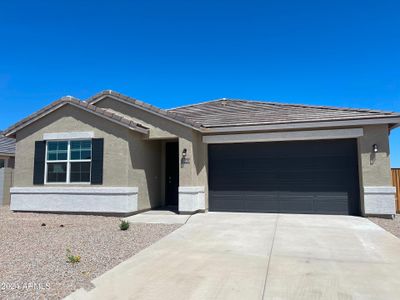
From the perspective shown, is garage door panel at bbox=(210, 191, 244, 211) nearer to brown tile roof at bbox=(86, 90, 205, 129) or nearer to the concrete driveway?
brown tile roof at bbox=(86, 90, 205, 129)

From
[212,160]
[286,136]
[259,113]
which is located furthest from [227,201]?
[259,113]

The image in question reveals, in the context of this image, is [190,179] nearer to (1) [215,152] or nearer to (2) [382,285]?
(1) [215,152]

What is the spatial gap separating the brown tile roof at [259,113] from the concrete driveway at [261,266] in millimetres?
4341

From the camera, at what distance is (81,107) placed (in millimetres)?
11938

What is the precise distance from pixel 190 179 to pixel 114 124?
3.48m

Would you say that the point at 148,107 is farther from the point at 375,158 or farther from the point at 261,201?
the point at 375,158

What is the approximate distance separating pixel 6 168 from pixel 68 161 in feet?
21.1

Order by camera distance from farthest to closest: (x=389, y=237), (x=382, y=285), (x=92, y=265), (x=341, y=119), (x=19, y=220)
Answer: (x=341, y=119), (x=19, y=220), (x=389, y=237), (x=92, y=265), (x=382, y=285)

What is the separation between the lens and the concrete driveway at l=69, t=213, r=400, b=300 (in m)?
4.44

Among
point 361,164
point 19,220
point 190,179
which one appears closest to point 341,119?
point 361,164

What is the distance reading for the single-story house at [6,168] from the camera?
15766 millimetres

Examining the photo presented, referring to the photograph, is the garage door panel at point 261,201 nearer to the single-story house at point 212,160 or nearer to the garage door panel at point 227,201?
the single-story house at point 212,160

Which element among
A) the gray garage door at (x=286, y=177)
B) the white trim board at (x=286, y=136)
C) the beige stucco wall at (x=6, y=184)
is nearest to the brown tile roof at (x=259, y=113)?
the white trim board at (x=286, y=136)

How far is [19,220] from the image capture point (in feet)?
34.4
